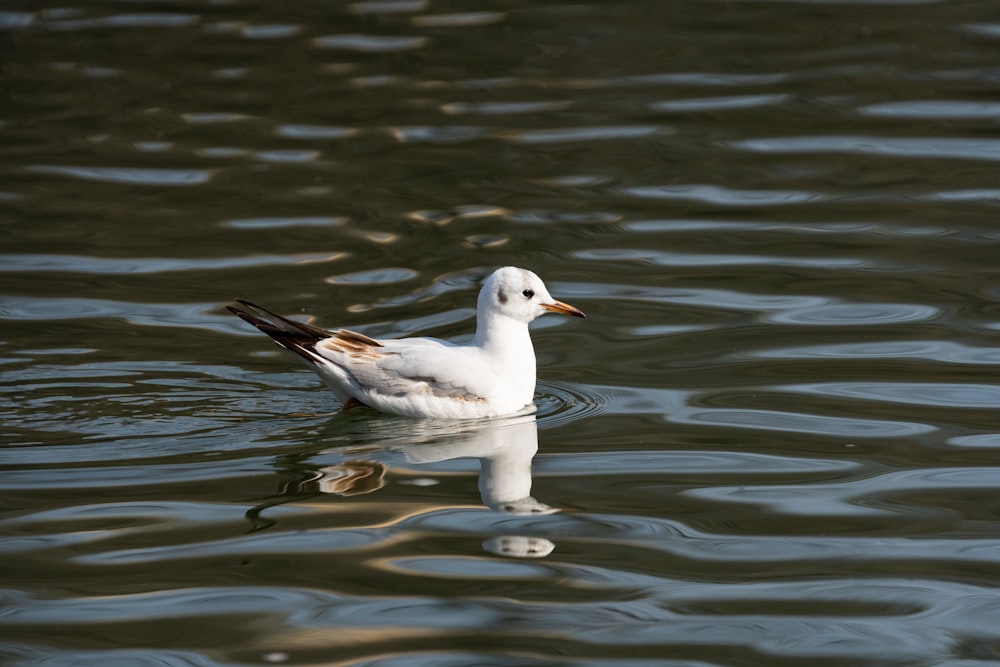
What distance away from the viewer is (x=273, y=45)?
16.4 meters

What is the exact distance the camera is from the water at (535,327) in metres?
6.09

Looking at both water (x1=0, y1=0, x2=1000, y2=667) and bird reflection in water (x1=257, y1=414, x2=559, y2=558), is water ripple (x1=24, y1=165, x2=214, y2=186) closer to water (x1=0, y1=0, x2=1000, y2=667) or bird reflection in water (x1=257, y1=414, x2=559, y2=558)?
water (x1=0, y1=0, x2=1000, y2=667)

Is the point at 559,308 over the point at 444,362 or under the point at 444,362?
over

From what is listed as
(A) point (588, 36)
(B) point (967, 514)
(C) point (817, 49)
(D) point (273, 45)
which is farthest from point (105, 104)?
(B) point (967, 514)

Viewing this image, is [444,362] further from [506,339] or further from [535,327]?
[535,327]

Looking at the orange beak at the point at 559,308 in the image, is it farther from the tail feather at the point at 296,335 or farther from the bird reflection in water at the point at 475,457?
the tail feather at the point at 296,335

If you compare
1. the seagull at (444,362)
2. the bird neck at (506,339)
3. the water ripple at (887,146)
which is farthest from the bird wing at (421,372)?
A: the water ripple at (887,146)

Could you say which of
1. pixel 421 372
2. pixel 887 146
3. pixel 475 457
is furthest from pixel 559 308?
pixel 887 146

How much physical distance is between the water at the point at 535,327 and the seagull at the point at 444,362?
18 cm

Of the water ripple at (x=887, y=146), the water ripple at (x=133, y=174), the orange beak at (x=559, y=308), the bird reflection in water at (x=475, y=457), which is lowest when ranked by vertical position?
the bird reflection in water at (x=475, y=457)

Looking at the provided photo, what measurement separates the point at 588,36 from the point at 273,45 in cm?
320

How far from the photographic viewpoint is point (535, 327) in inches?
408

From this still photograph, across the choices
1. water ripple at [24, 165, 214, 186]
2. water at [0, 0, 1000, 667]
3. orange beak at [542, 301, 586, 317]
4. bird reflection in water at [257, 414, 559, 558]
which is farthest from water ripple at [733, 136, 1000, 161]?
bird reflection in water at [257, 414, 559, 558]

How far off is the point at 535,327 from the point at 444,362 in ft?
6.93
